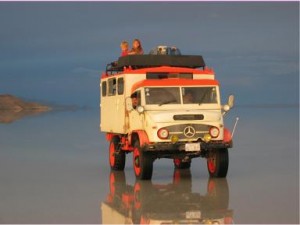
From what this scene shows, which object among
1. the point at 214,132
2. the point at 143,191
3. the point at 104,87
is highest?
the point at 104,87

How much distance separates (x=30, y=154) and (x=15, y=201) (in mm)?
10565

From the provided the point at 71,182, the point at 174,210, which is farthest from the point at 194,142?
the point at 174,210

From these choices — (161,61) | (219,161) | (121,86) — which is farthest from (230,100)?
(121,86)

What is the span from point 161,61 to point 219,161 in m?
3.09

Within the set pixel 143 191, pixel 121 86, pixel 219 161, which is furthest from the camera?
pixel 121 86

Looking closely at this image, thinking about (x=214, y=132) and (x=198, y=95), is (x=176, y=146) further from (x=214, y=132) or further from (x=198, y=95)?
(x=198, y=95)

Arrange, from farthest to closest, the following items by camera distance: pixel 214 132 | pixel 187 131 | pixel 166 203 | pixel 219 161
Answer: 1. pixel 219 161
2. pixel 214 132
3. pixel 187 131
4. pixel 166 203

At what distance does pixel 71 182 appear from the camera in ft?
51.1

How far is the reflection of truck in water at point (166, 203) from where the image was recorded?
35.6ft

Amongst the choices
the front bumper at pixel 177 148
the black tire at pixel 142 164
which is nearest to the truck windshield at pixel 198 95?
the front bumper at pixel 177 148

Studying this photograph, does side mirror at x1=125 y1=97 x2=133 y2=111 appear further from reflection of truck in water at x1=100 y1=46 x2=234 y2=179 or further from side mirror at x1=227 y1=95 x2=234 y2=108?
side mirror at x1=227 y1=95 x2=234 y2=108

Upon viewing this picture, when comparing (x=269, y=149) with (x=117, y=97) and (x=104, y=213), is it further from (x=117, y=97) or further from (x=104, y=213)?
(x=104, y=213)

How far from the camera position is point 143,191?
14.0 metres

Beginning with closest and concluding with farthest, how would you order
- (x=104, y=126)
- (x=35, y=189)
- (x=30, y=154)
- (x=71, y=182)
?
(x=35, y=189) → (x=71, y=182) → (x=104, y=126) → (x=30, y=154)
